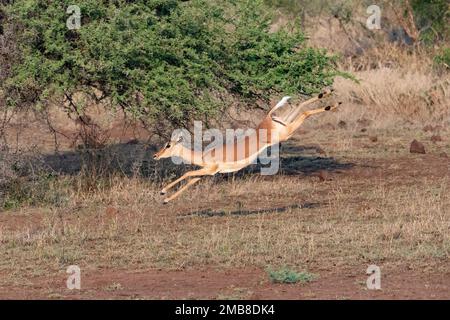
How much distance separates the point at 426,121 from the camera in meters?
19.7

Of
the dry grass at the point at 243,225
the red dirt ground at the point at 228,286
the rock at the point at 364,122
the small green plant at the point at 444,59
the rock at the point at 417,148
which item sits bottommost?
the red dirt ground at the point at 228,286

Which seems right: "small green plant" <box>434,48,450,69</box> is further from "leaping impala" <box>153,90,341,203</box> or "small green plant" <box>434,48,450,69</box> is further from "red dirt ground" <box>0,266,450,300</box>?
"red dirt ground" <box>0,266,450,300</box>

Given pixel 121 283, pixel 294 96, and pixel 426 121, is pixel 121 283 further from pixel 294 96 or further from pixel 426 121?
pixel 426 121

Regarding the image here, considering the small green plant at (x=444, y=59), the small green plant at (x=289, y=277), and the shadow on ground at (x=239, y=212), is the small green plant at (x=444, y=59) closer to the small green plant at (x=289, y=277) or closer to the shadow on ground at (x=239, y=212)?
the shadow on ground at (x=239, y=212)

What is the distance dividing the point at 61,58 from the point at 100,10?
2.27ft

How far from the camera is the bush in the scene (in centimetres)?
1251

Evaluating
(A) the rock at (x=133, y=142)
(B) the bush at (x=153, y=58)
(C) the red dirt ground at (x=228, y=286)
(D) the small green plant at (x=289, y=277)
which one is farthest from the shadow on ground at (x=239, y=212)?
(A) the rock at (x=133, y=142)

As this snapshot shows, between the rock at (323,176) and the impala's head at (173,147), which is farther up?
the impala's head at (173,147)

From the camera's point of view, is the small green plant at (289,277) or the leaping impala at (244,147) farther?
the leaping impala at (244,147)

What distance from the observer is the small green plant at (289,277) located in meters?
8.43

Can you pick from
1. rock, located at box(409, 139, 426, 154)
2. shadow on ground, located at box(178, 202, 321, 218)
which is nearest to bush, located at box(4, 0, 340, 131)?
shadow on ground, located at box(178, 202, 321, 218)

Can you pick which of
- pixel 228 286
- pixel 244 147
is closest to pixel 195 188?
pixel 244 147

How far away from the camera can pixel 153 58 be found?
505 inches

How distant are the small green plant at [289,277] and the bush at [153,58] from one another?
4491mm
